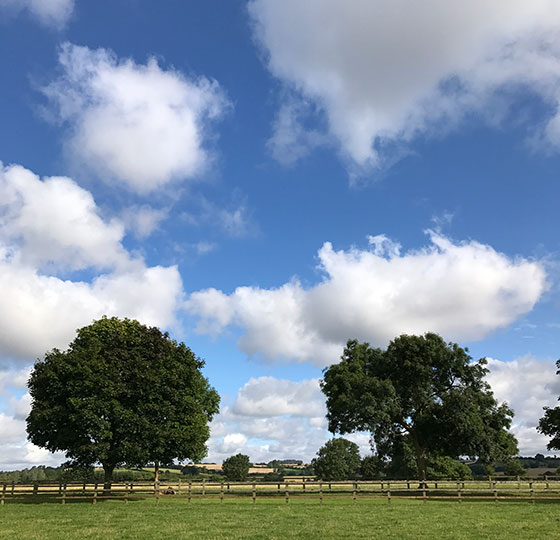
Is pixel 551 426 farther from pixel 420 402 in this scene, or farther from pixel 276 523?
pixel 276 523

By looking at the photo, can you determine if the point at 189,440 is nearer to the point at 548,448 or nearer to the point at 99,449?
the point at 99,449

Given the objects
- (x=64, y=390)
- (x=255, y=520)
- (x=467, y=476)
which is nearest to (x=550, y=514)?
(x=255, y=520)

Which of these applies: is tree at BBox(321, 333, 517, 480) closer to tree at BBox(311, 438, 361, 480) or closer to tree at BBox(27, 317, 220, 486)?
tree at BBox(27, 317, 220, 486)

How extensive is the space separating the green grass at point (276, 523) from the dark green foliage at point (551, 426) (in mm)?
15317

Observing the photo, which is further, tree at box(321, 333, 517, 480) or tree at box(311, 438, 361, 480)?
tree at box(311, 438, 361, 480)

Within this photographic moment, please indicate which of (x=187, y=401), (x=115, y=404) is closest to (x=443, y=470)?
(x=187, y=401)

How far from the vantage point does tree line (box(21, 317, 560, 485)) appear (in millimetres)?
33625

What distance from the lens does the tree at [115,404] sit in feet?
109

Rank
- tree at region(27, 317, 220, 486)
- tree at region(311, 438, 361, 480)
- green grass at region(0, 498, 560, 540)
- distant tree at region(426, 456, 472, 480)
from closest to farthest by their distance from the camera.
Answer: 1. green grass at region(0, 498, 560, 540)
2. tree at region(27, 317, 220, 486)
3. distant tree at region(426, 456, 472, 480)
4. tree at region(311, 438, 361, 480)

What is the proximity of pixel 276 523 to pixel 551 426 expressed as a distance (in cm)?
3015

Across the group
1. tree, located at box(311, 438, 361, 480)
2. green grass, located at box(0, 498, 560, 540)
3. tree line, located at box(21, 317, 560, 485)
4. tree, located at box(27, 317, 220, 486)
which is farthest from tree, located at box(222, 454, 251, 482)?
green grass, located at box(0, 498, 560, 540)

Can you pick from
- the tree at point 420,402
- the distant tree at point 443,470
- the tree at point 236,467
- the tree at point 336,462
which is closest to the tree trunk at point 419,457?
the tree at point 420,402

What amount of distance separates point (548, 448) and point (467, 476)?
122ft

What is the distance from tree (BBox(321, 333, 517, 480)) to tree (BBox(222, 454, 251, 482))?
36895mm
